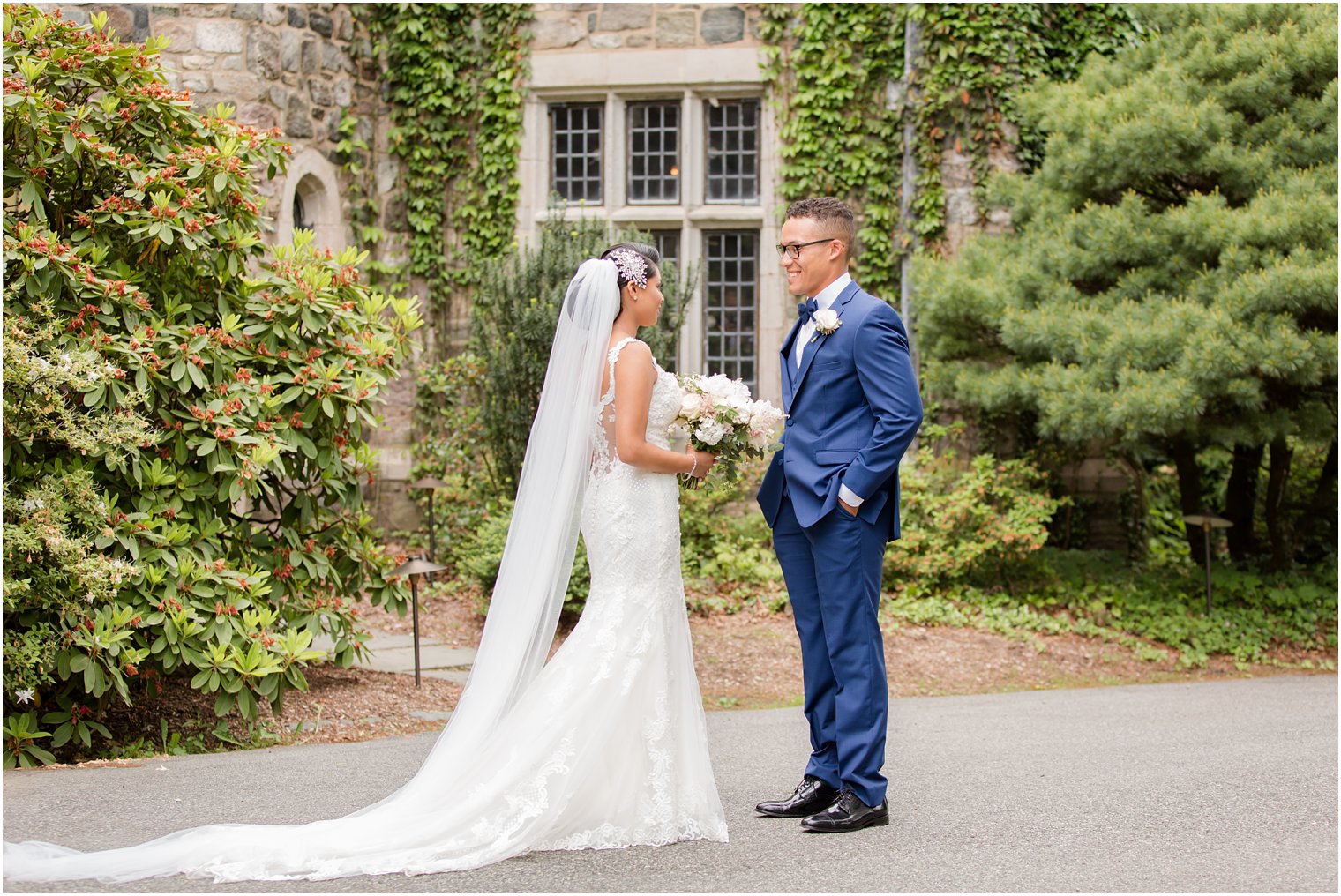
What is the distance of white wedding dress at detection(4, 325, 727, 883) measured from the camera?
3.66 metres

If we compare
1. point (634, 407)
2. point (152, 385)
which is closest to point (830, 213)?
point (634, 407)

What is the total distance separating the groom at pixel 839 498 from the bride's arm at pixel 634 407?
0.46 meters

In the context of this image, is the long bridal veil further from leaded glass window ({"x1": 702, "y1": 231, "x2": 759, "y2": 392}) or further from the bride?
leaded glass window ({"x1": 702, "y1": 231, "x2": 759, "y2": 392})

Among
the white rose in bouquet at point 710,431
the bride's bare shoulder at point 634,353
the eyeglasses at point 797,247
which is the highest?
the eyeglasses at point 797,247

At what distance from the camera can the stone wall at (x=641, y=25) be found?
36.4 ft

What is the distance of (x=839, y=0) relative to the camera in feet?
35.8

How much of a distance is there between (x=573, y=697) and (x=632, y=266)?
4.90ft

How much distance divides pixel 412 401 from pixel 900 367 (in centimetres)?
792

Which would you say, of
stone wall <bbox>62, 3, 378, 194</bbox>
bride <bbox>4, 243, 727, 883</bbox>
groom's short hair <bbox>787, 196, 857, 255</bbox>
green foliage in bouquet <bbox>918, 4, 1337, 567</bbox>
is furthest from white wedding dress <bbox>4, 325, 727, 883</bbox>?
stone wall <bbox>62, 3, 378, 194</bbox>

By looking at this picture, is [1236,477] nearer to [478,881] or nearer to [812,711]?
[812,711]

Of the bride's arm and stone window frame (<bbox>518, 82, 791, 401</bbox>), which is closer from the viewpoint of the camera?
the bride's arm

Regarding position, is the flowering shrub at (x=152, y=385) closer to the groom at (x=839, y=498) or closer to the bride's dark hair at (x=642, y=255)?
the bride's dark hair at (x=642, y=255)

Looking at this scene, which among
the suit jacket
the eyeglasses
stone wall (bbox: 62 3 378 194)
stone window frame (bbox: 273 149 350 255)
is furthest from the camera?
stone window frame (bbox: 273 149 350 255)

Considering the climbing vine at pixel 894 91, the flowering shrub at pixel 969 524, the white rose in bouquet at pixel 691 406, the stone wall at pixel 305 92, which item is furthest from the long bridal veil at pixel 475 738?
the climbing vine at pixel 894 91
